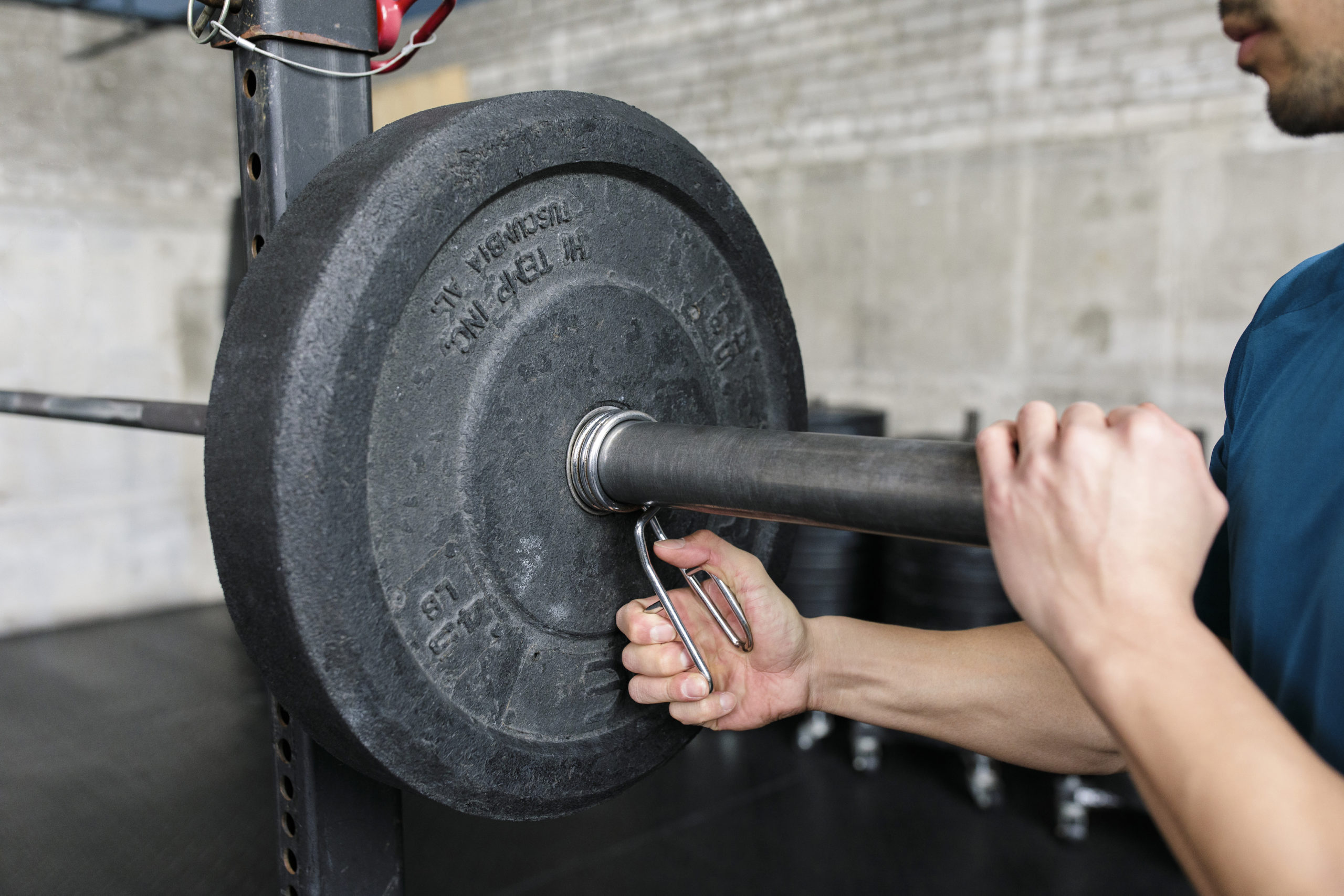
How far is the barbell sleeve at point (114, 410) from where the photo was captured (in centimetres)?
107

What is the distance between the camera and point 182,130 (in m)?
5.01

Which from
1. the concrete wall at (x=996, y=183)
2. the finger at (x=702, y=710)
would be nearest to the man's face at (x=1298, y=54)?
the finger at (x=702, y=710)

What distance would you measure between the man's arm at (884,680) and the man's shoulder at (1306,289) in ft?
1.24

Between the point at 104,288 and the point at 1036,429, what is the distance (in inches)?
206

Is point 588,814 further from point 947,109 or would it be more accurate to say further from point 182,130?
point 182,130

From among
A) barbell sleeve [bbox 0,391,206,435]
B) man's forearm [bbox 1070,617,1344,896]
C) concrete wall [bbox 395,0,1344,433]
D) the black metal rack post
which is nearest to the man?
man's forearm [bbox 1070,617,1344,896]

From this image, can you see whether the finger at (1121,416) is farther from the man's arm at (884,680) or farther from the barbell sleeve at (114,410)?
the barbell sleeve at (114,410)

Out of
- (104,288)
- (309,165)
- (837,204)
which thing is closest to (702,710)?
(309,165)

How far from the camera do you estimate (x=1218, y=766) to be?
50cm

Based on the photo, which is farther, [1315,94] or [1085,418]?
[1315,94]

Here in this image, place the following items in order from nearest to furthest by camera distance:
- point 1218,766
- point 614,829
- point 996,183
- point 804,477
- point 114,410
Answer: point 1218,766 → point 804,477 → point 114,410 → point 614,829 → point 996,183

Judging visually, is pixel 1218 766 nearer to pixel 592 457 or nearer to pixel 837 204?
pixel 592 457

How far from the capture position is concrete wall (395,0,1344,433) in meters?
3.43

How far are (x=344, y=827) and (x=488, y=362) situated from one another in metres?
0.50
